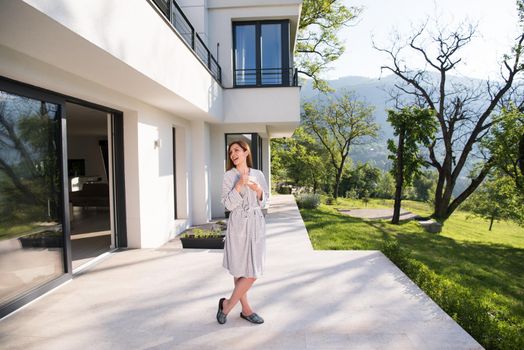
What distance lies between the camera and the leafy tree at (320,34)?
18.2m

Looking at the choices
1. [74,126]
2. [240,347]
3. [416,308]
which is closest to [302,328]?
[240,347]

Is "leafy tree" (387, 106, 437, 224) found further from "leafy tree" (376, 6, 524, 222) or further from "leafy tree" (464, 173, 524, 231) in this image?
"leafy tree" (376, 6, 524, 222)

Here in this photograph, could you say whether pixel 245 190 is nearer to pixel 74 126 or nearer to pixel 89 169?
pixel 74 126

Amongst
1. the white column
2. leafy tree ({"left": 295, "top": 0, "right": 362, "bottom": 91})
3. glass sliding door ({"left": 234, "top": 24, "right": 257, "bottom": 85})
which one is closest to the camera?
the white column

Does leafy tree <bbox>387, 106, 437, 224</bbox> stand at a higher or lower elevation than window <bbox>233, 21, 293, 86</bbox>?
lower

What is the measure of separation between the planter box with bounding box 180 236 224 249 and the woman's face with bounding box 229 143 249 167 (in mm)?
3463

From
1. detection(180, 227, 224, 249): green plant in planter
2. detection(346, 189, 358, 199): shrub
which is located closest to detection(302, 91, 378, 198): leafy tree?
detection(346, 189, 358, 199): shrub

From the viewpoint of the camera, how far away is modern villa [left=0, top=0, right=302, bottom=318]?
3414 mm

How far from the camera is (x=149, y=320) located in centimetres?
345

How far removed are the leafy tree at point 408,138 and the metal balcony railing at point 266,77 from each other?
5.49 meters

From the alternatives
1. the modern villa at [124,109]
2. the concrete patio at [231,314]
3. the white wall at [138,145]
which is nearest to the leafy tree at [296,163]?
the modern villa at [124,109]

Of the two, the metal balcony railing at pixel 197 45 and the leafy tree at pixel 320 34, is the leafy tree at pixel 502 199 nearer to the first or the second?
the leafy tree at pixel 320 34

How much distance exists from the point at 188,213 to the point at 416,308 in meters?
6.58

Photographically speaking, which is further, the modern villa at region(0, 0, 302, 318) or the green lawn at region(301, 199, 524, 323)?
the green lawn at region(301, 199, 524, 323)
